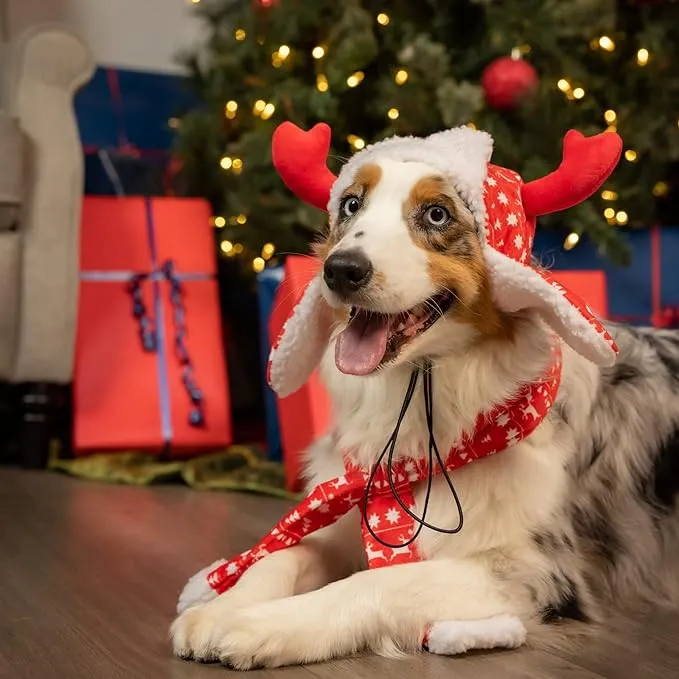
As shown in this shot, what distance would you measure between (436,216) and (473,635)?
66 cm

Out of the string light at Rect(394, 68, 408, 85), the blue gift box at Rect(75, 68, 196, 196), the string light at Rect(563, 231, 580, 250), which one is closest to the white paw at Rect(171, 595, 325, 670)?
the string light at Rect(563, 231, 580, 250)

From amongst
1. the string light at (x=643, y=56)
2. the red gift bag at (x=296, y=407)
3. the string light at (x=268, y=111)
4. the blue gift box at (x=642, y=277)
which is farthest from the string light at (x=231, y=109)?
the string light at (x=643, y=56)

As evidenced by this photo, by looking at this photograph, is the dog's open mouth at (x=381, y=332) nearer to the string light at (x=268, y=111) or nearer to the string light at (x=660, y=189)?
the string light at (x=268, y=111)

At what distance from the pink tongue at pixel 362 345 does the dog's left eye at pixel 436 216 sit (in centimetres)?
18

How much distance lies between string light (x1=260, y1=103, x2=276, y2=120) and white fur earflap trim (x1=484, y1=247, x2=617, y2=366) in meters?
1.78

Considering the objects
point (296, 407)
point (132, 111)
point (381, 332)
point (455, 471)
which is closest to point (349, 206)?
point (381, 332)

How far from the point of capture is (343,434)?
5.58ft

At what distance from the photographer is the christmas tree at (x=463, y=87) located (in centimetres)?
286

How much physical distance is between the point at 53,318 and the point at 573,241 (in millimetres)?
1648

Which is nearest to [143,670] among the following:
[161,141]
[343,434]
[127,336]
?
[343,434]

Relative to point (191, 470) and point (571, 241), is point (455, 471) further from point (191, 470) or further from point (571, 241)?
point (571, 241)

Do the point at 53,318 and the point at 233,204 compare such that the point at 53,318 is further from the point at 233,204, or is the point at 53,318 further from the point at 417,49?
the point at 417,49

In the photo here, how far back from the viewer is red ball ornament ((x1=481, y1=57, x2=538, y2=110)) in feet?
9.23

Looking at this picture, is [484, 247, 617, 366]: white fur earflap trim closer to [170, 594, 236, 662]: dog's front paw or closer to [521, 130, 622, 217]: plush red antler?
[521, 130, 622, 217]: plush red antler
